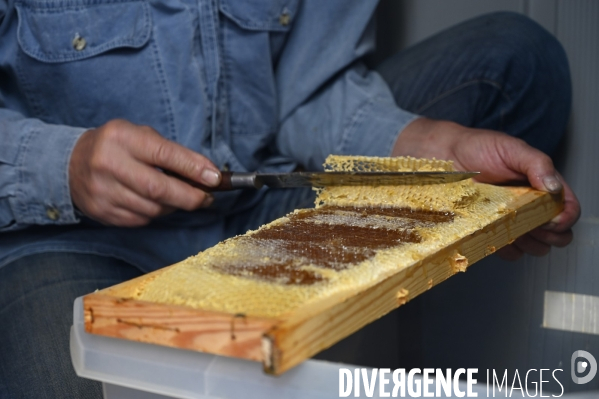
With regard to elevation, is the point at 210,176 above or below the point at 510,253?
above

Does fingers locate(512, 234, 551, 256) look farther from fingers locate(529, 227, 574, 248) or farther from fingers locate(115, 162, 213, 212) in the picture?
fingers locate(115, 162, 213, 212)

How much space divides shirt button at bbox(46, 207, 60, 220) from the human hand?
0.50m

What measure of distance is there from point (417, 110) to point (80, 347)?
0.75 m

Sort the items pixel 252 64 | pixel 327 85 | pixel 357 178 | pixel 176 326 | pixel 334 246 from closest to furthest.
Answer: pixel 176 326 → pixel 334 246 → pixel 357 178 → pixel 252 64 → pixel 327 85

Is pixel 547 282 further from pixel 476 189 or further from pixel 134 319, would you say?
pixel 134 319

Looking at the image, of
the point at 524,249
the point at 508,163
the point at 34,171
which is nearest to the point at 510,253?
the point at 524,249

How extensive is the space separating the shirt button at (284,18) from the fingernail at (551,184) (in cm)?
48

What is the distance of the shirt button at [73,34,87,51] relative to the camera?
0.86m

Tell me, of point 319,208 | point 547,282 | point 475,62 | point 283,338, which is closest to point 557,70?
point 475,62

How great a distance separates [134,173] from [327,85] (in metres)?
0.48

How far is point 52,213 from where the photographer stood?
2.64 ft

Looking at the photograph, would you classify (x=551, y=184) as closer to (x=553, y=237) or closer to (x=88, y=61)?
(x=553, y=237)

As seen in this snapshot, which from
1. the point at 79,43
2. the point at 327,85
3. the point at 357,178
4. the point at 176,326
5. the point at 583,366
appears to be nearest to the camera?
the point at 176,326

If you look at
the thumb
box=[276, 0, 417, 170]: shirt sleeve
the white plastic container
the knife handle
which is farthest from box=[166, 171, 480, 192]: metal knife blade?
box=[276, 0, 417, 170]: shirt sleeve
